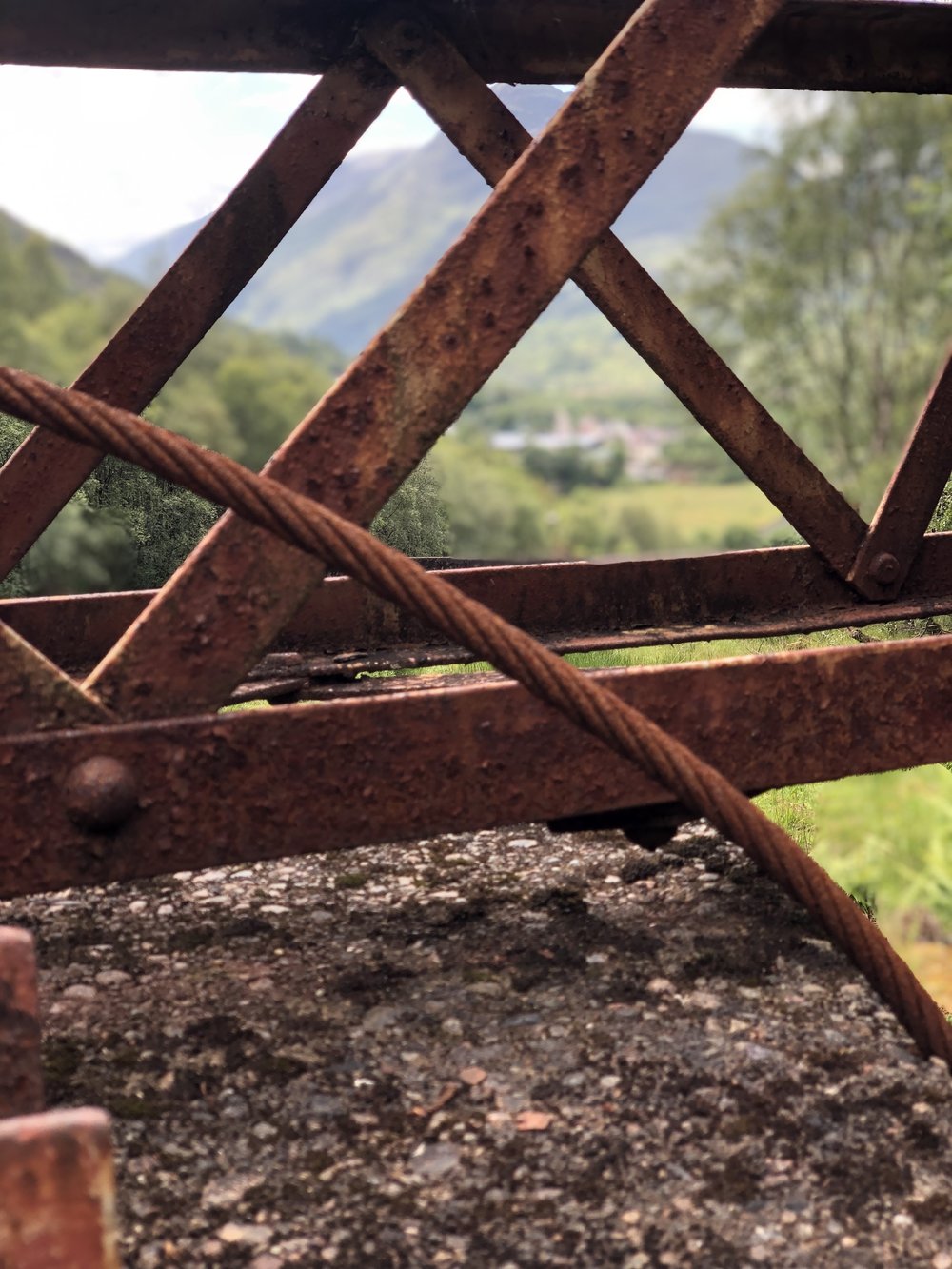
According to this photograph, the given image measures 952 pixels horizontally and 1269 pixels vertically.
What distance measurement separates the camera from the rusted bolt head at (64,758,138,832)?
6.15 feet

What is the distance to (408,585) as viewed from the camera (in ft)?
5.68

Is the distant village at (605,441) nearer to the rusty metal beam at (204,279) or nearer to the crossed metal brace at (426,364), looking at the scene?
the rusty metal beam at (204,279)

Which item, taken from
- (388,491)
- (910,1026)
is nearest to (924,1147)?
(910,1026)

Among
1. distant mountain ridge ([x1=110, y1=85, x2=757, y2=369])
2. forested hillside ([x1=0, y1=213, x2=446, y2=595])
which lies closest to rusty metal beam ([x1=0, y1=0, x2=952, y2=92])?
forested hillside ([x1=0, y1=213, x2=446, y2=595])

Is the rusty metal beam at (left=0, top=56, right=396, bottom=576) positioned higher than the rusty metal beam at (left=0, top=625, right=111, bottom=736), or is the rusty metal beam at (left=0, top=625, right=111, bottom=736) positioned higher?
the rusty metal beam at (left=0, top=56, right=396, bottom=576)

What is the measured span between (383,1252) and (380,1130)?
31 cm

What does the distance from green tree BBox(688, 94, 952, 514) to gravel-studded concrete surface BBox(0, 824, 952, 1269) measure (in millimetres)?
28725

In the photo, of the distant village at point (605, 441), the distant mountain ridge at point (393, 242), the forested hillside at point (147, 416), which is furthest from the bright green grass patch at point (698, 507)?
the distant mountain ridge at point (393, 242)

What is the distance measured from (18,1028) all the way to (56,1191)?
192 mm

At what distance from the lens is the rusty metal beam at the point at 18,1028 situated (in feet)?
4.33

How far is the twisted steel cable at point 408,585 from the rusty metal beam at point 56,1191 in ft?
2.49

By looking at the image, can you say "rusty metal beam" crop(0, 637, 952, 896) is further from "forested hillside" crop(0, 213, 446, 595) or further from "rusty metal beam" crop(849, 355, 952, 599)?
"forested hillside" crop(0, 213, 446, 595)

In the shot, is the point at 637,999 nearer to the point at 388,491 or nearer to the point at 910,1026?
the point at 910,1026

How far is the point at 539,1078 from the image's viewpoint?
237 cm
